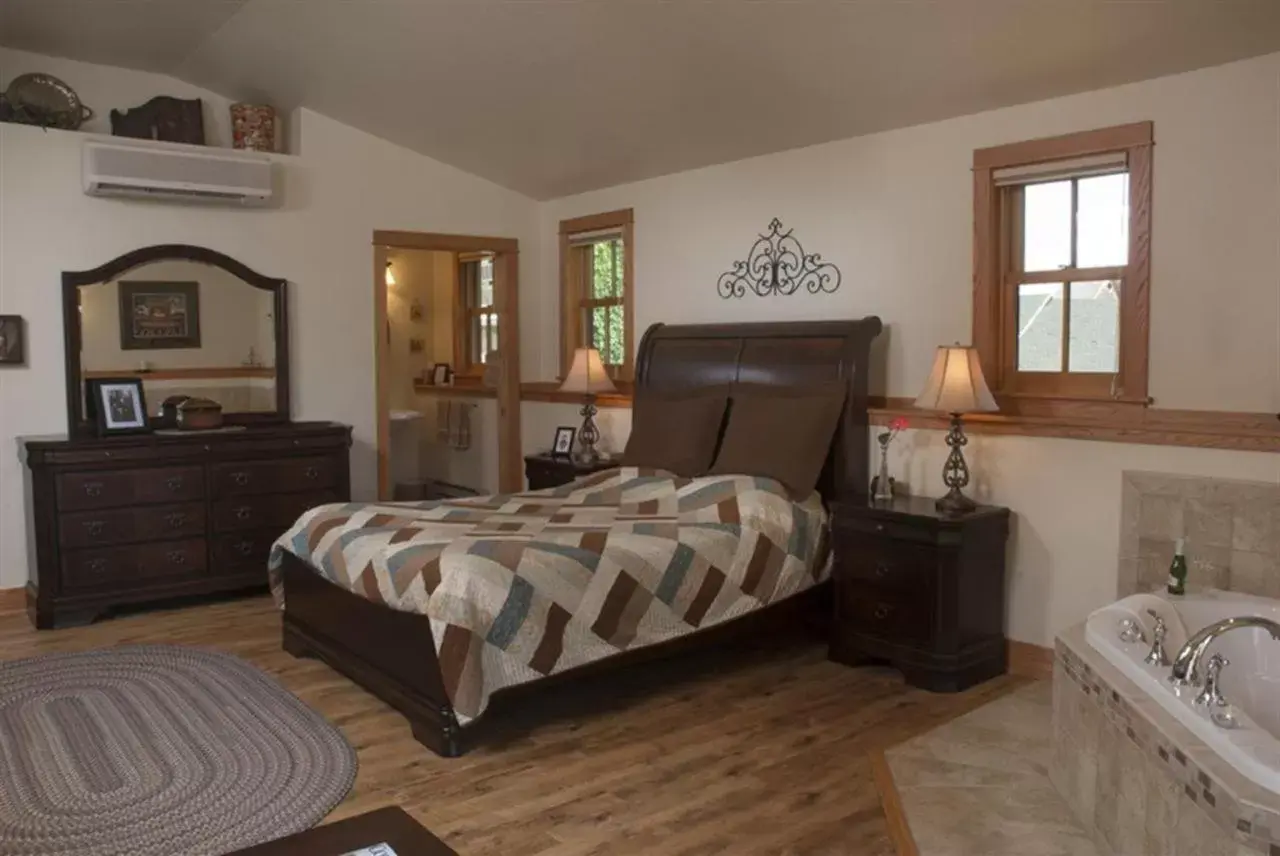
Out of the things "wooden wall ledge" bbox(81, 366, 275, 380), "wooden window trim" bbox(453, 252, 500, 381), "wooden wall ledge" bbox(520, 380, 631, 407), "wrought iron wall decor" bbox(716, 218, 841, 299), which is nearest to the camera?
"wrought iron wall decor" bbox(716, 218, 841, 299)

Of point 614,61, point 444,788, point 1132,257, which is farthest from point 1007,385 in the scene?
point 444,788

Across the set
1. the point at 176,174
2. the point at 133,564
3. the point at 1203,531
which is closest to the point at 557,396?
the point at 176,174

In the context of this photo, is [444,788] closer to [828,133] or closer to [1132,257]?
[1132,257]

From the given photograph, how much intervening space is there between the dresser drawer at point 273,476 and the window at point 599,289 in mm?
1770

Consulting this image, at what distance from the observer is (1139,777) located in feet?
8.09

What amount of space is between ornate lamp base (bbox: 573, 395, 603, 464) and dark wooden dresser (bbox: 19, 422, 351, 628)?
4.26ft

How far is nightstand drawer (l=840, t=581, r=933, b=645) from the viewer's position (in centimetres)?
400

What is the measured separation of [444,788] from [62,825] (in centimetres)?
104

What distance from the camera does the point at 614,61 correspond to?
462 cm

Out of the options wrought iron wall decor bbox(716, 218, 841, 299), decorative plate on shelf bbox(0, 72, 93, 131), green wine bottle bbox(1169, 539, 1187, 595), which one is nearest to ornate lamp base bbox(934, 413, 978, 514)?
green wine bottle bbox(1169, 539, 1187, 595)

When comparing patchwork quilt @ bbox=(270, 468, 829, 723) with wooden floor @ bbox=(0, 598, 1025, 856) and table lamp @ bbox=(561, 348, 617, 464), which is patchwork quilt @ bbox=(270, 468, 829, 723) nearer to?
wooden floor @ bbox=(0, 598, 1025, 856)

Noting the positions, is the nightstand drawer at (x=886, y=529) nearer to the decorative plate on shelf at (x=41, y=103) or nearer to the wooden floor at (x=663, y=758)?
the wooden floor at (x=663, y=758)

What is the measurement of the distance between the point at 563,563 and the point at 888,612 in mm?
1403

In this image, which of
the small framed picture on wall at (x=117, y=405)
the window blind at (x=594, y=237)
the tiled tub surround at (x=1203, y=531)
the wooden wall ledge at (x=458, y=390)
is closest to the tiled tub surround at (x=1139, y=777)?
the tiled tub surround at (x=1203, y=531)
